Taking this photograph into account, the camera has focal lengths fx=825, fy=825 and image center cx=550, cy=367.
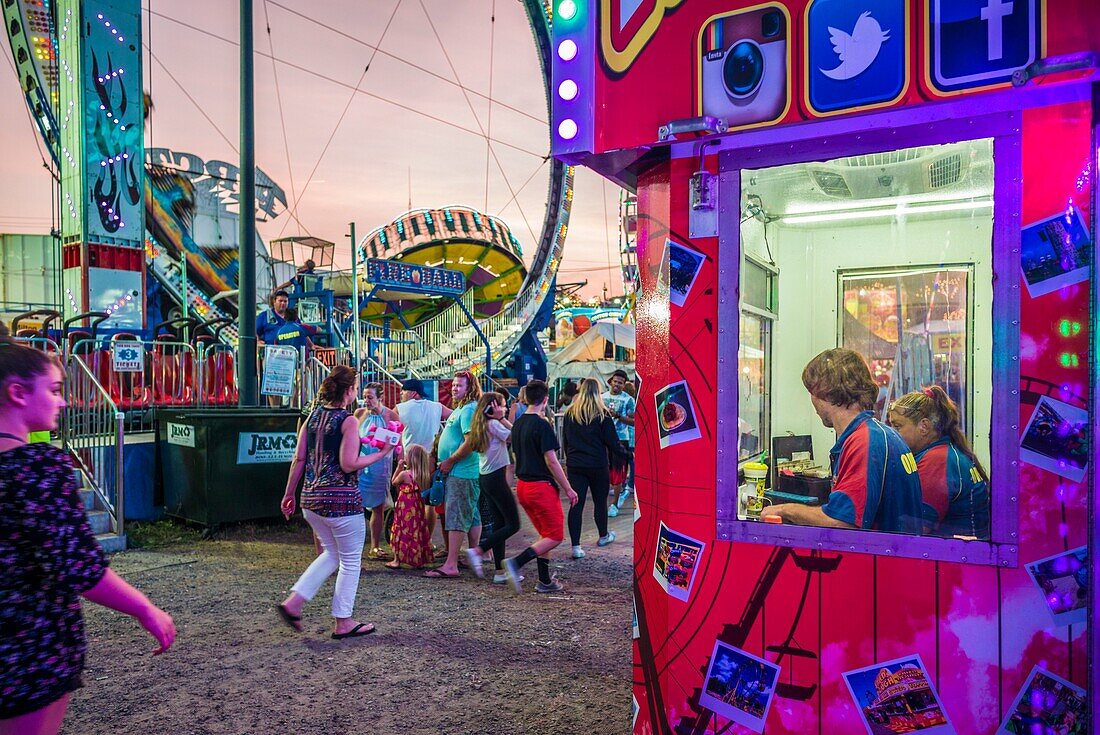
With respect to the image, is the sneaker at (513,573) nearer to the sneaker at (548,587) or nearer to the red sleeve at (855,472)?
the sneaker at (548,587)

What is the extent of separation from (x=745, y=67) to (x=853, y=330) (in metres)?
1.32

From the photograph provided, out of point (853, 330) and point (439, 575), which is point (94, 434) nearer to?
point (439, 575)

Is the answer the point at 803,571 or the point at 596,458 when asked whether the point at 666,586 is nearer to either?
the point at 803,571

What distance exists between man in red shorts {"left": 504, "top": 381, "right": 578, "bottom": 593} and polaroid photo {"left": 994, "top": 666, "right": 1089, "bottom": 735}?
416 centimetres

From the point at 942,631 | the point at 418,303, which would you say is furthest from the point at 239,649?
the point at 418,303

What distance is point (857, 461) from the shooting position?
10.7 feet

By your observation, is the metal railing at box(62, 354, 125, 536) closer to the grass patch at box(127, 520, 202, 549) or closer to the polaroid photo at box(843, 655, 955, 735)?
the grass patch at box(127, 520, 202, 549)

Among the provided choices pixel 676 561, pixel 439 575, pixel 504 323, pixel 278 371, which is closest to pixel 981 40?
pixel 676 561

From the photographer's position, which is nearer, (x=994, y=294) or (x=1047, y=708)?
(x=1047, y=708)

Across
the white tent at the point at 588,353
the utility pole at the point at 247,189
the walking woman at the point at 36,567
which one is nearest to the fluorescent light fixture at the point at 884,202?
the walking woman at the point at 36,567

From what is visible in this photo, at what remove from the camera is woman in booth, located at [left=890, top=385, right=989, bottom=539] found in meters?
2.91

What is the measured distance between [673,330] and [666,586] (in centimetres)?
103

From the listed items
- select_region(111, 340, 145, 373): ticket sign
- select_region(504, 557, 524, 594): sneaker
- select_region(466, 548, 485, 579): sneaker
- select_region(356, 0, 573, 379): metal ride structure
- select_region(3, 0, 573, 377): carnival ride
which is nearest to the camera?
select_region(504, 557, 524, 594): sneaker

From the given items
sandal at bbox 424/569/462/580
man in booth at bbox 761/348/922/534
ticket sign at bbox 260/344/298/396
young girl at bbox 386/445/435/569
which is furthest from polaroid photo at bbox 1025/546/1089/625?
ticket sign at bbox 260/344/298/396
